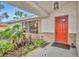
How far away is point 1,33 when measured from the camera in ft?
9.04

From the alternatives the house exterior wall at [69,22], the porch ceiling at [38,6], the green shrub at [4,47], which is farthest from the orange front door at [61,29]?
the green shrub at [4,47]

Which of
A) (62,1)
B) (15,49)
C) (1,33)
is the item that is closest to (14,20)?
(1,33)

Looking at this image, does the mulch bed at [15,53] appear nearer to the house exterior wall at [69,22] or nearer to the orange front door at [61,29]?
the house exterior wall at [69,22]

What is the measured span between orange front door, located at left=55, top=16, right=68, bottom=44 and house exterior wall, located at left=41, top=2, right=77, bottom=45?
0.06 m

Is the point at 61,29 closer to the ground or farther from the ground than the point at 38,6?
closer to the ground

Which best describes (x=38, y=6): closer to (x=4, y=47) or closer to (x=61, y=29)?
(x=61, y=29)

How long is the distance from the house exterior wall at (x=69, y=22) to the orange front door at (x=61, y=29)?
0.06 metres

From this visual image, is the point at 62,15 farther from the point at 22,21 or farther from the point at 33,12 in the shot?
the point at 22,21

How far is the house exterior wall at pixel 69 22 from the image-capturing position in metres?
2.76

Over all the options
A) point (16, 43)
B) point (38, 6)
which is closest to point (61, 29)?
point (38, 6)

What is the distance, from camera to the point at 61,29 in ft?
9.28

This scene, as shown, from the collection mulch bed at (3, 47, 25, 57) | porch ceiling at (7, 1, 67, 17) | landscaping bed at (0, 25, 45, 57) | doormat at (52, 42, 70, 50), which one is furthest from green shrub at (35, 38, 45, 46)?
porch ceiling at (7, 1, 67, 17)

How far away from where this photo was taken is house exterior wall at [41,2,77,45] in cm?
276

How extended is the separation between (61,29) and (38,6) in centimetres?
60
